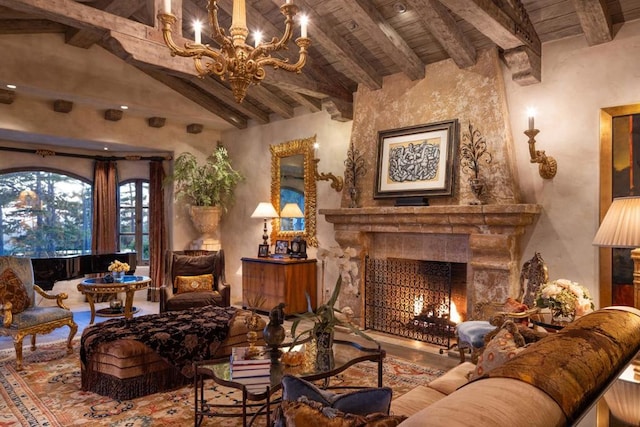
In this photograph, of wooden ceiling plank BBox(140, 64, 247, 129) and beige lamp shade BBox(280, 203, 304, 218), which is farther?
wooden ceiling plank BBox(140, 64, 247, 129)

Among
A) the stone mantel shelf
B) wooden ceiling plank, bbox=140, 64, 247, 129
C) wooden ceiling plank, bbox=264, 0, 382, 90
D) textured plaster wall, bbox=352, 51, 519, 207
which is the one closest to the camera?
the stone mantel shelf

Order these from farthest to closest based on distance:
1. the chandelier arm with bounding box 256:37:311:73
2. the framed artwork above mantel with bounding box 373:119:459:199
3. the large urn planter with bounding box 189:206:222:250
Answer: the large urn planter with bounding box 189:206:222:250, the framed artwork above mantel with bounding box 373:119:459:199, the chandelier arm with bounding box 256:37:311:73

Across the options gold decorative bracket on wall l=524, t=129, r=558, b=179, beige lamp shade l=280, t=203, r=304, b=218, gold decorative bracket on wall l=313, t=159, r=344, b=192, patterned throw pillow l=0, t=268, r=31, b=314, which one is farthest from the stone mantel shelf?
patterned throw pillow l=0, t=268, r=31, b=314

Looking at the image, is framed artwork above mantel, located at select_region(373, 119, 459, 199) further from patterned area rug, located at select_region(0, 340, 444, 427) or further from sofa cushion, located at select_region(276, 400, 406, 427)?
sofa cushion, located at select_region(276, 400, 406, 427)

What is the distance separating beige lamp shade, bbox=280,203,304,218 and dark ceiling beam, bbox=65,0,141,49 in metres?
3.08

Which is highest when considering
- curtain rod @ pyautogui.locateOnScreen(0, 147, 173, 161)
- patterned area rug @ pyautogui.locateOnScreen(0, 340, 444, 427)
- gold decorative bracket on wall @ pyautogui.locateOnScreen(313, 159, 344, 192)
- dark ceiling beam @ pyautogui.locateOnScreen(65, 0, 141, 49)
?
dark ceiling beam @ pyautogui.locateOnScreen(65, 0, 141, 49)

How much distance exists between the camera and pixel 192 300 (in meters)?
5.16

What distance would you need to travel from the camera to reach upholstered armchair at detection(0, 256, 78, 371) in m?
3.95

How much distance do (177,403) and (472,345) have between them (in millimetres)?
2186

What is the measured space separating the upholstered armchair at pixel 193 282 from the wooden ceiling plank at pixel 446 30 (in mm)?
3581

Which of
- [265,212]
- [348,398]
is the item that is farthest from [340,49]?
[348,398]

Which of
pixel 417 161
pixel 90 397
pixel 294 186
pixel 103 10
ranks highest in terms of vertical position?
pixel 103 10

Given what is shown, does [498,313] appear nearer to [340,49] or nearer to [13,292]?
[340,49]

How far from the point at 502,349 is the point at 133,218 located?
747 cm
